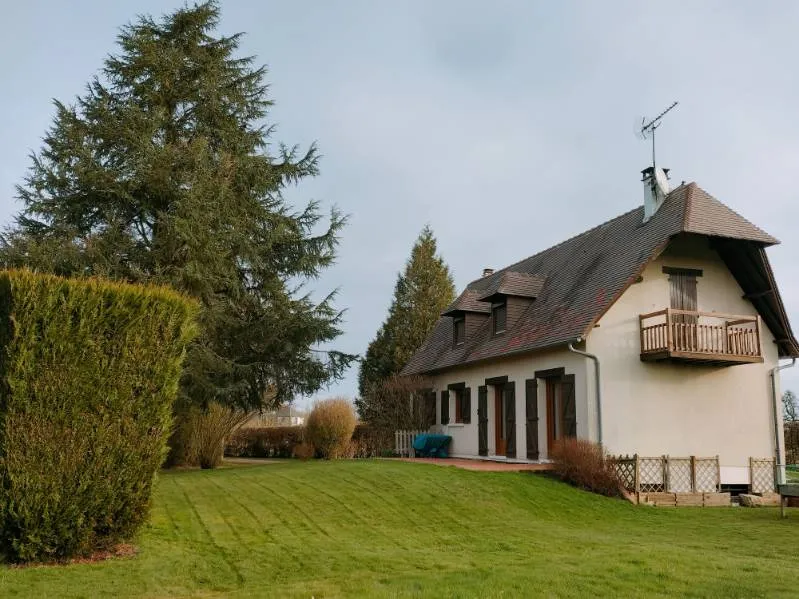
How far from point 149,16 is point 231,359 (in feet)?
35.5

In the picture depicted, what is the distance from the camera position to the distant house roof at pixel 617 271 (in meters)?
17.3

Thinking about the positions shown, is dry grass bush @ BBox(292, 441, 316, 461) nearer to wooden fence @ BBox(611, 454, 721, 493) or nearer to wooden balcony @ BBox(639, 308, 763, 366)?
wooden fence @ BBox(611, 454, 721, 493)

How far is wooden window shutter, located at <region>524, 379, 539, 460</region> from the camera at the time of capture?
1917 cm

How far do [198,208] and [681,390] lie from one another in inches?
518

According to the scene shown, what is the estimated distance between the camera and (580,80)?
1432cm

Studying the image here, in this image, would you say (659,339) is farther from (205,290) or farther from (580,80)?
(205,290)

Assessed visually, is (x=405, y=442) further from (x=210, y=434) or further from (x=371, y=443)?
(x=210, y=434)

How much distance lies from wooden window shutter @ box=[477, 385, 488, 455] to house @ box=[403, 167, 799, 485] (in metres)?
0.91

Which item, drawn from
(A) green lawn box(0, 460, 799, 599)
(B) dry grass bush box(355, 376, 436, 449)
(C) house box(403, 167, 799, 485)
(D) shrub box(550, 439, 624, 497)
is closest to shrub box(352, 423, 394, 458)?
(B) dry grass bush box(355, 376, 436, 449)

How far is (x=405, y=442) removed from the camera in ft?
83.8

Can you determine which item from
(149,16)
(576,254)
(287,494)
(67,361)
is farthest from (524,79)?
(149,16)

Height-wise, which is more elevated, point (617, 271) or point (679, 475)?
point (617, 271)

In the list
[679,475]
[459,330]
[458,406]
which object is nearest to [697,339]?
[679,475]

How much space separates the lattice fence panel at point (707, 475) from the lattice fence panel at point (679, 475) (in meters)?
0.31
